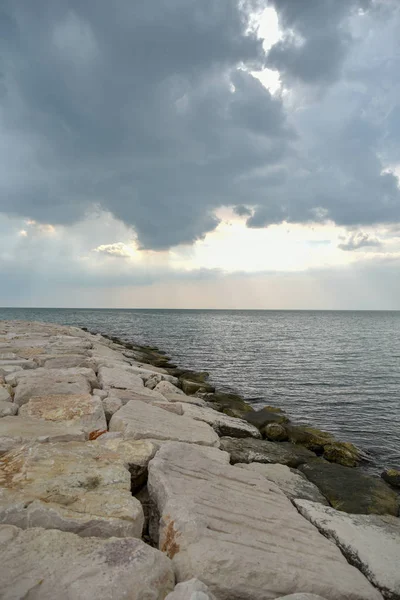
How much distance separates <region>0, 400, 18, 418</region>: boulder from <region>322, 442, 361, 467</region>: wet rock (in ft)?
19.3

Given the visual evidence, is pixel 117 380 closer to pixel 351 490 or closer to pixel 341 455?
pixel 351 490

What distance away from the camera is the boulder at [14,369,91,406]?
5.62m

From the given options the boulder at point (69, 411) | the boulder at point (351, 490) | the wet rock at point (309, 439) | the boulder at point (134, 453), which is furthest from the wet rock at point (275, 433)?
the boulder at point (134, 453)

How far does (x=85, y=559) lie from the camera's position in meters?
2.30

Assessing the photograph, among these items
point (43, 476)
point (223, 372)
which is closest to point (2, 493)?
point (43, 476)

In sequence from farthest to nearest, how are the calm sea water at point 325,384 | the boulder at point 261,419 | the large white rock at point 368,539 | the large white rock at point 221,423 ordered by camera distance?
1. the calm sea water at point 325,384
2. the boulder at point 261,419
3. the large white rock at point 221,423
4. the large white rock at point 368,539

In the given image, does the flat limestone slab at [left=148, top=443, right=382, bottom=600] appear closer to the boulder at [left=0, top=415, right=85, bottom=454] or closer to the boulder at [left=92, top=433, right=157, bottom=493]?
the boulder at [left=92, top=433, right=157, bottom=493]

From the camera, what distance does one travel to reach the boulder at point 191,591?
80.9 inches

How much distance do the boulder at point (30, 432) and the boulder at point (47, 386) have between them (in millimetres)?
978

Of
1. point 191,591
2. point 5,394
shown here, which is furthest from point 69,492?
point 5,394

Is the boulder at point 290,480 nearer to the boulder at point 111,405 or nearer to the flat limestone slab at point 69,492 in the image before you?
the boulder at point 111,405

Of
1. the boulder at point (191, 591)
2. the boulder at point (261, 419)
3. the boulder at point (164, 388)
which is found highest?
the boulder at point (191, 591)

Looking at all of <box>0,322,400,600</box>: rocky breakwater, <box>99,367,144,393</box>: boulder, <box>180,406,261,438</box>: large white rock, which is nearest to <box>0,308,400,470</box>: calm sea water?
<box>180,406,261,438</box>: large white rock

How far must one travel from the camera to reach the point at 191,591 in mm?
2100
